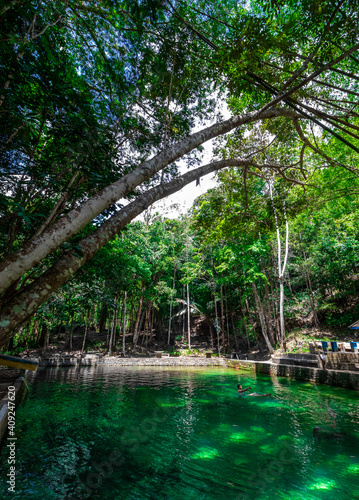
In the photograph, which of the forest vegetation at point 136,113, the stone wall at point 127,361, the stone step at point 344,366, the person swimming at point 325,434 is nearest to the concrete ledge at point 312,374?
the stone step at point 344,366

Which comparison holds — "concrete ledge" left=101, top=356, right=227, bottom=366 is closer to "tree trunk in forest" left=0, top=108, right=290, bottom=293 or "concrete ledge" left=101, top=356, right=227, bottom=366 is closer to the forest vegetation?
the forest vegetation

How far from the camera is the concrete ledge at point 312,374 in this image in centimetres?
904

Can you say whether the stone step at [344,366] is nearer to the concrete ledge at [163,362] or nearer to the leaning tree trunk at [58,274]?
the concrete ledge at [163,362]

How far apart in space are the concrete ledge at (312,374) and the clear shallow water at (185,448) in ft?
2.50

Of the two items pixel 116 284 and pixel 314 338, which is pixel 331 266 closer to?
pixel 314 338

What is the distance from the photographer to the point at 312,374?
10.9 metres

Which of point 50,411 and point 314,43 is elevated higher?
point 314,43

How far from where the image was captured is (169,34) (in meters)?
4.61

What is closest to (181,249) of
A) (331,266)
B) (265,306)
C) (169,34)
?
(265,306)

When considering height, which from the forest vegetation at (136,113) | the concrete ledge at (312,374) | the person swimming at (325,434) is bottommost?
the person swimming at (325,434)

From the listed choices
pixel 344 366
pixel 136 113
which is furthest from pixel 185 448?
pixel 344 366

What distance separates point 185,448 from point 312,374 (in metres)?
8.63

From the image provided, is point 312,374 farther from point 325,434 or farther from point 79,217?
point 79,217

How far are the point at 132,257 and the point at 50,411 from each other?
36.8ft
